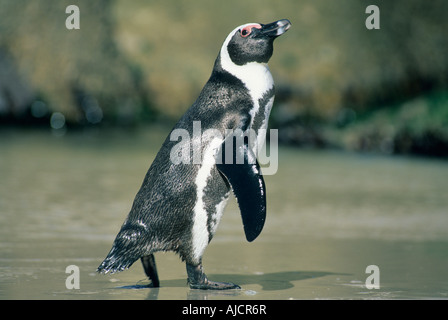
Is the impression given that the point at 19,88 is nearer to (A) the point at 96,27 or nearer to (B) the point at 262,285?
(A) the point at 96,27

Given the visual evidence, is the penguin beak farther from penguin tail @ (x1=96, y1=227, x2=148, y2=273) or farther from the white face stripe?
penguin tail @ (x1=96, y1=227, x2=148, y2=273)

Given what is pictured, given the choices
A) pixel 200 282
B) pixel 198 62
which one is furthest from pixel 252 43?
pixel 198 62

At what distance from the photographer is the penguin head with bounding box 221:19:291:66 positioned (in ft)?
13.2

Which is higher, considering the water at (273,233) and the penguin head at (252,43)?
the penguin head at (252,43)

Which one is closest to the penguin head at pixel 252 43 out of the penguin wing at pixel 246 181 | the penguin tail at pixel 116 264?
the penguin wing at pixel 246 181

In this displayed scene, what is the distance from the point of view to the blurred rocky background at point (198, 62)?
45.4ft

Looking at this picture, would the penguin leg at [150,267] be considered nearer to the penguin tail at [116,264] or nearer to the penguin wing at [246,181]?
the penguin tail at [116,264]

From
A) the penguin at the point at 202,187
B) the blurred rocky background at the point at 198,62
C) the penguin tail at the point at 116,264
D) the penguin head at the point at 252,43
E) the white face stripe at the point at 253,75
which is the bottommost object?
the penguin tail at the point at 116,264

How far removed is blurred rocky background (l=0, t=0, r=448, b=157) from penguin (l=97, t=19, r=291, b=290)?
907 centimetres

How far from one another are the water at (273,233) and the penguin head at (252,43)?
1.17 m

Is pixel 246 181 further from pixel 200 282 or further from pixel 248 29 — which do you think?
pixel 248 29

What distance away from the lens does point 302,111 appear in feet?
47.4

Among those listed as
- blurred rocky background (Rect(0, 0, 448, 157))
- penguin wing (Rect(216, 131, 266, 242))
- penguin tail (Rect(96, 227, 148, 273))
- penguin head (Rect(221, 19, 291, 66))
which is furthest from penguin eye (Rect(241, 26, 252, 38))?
blurred rocky background (Rect(0, 0, 448, 157))

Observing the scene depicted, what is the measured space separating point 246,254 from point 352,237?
99 cm
